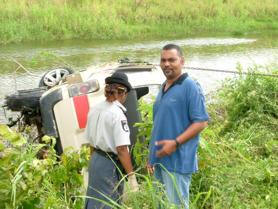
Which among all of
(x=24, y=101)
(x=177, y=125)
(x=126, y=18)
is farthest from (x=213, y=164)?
(x=126, y=18)

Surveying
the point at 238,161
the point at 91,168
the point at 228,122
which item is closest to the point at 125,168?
the point at 91,168

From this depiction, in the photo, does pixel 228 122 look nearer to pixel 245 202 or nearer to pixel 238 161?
pixel 238 161

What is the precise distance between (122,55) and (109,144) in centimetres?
1260

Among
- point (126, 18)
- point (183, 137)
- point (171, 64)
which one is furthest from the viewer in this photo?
point (126, 18)

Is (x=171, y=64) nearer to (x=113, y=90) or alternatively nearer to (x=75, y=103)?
(x=113, y=90)

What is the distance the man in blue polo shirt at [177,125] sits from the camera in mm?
3680

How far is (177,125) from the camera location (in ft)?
12.3

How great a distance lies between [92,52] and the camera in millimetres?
17062

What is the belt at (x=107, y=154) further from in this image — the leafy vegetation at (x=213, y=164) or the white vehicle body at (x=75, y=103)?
the white vehicle body at (x=75, y=103)

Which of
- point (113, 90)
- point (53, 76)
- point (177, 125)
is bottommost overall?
point (53, 76)

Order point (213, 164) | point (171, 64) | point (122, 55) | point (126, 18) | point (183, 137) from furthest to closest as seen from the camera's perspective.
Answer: point (126, 18), point (122, 55), point (213, 164), point (171, 64), point (183, 137)

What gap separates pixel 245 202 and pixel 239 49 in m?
15.5

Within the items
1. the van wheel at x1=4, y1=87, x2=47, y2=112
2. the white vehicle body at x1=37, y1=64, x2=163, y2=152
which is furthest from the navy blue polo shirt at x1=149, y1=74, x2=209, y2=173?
the van wheel at x1=4, y1=87, x2=47, y2=112

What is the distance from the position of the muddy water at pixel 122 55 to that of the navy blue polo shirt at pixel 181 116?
7.12 meters
